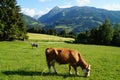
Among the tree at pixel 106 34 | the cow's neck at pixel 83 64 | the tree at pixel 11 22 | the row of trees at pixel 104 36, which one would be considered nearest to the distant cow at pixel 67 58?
the cow's neck at pixel 83 64

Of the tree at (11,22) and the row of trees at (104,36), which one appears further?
the row of trees at (104,36)

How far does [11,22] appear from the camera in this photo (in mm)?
82375

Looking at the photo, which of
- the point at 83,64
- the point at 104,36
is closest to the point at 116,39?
the point at 104,36

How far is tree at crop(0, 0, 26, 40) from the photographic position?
80188 mm

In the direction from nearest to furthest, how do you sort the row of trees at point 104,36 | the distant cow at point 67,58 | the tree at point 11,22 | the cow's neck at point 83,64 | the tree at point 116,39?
the cow's neck at point 83,64 < the distant cow at point 67,58 < the tree at point 11,22 < the tree at point 116,39 < the row of trees at point 104,36

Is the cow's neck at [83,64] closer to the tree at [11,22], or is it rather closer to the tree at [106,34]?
the tree at [11,22]

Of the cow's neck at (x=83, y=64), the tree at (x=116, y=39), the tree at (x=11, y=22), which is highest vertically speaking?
the tree at (x=11, y=22)

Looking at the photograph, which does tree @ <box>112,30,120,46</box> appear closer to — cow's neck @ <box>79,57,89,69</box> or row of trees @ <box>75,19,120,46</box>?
row of trees @ <box>75,19,120,46</box>

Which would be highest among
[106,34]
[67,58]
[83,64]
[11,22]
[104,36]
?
[11,22]

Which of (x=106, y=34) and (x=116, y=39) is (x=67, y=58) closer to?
(x=116, y=39)

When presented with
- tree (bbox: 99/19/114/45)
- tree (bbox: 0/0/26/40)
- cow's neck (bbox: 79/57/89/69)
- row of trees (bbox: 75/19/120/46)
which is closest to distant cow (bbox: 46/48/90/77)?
cow's neck (bbox: 79/57/89/69)

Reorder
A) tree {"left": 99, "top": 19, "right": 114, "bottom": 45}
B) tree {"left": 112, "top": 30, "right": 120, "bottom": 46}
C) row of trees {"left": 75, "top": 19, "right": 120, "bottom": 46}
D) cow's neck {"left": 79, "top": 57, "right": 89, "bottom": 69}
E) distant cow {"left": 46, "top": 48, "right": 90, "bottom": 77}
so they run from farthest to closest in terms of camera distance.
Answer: tree {"left": 99, "top": 19, "right": 114, "bottom": 45}, row of trees {"left": 75, "top": 19, "right": 120, "bottom": 46}, tree {"left": 112, "top": 30, "right": 120, "bottom": 46}, distant cow {"left": 46, "top": 48, "right": 90, "bottom": 77}, cow's neck {"left": 79, "top": 57, "right": 89, "bottom": 69}

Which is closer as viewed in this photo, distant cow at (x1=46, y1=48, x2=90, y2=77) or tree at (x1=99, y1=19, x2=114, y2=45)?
distant cow at (x1=46, y1=48, x2=90, y2=77)

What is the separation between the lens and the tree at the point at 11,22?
80.2 metres
